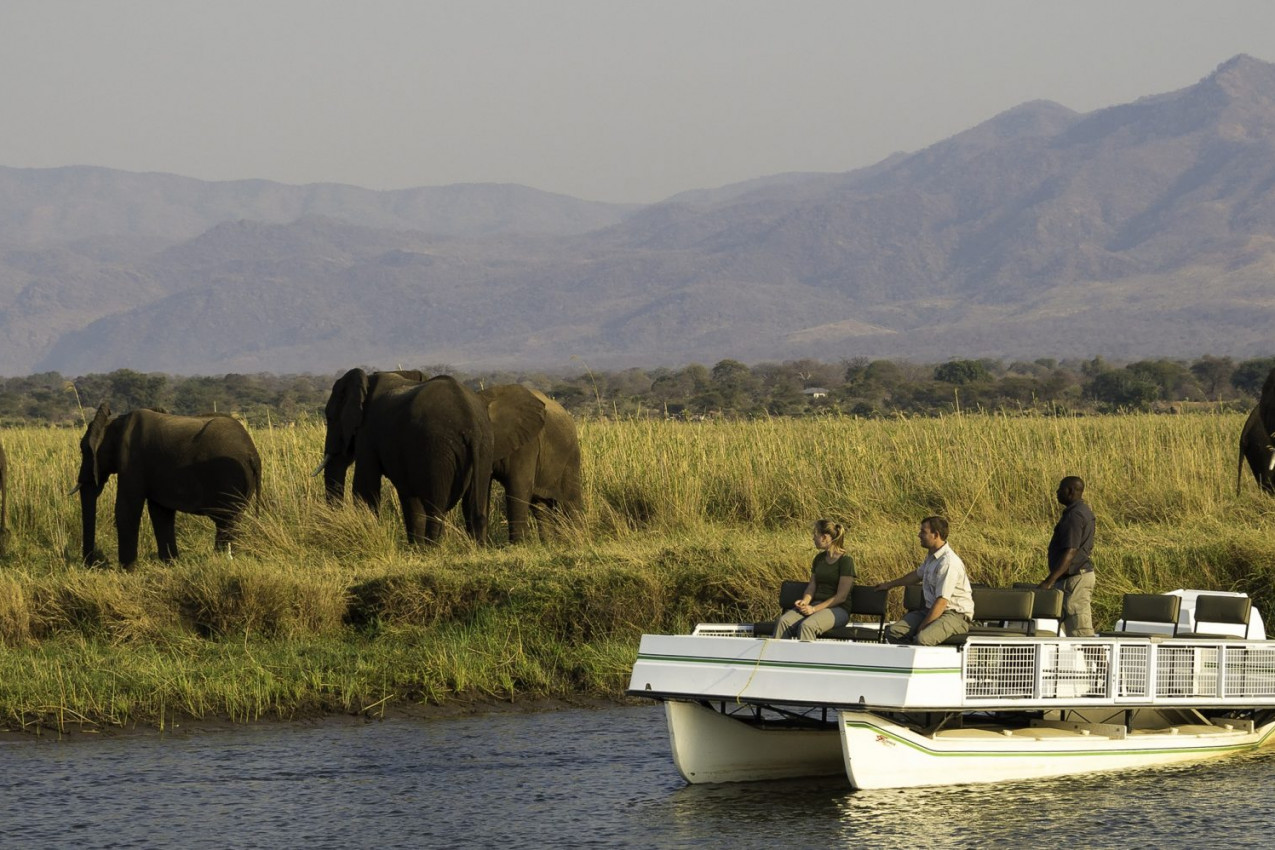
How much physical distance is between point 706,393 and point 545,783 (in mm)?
60642

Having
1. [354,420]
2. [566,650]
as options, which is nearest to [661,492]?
[354,420]

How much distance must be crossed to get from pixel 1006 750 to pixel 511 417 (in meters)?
10.0

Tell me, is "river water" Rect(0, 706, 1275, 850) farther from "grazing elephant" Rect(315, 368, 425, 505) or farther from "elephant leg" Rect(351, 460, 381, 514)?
"grazing elephant" Rect(315, 368, 425, 505)

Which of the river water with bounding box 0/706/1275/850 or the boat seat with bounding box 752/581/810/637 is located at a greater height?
the boat seat with bounding box 752/581/810/637

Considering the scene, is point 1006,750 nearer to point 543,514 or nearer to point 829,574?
point 829,574

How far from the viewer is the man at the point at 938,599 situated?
559 inches

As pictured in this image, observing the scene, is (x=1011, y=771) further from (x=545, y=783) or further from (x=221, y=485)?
(x=221, y=485)

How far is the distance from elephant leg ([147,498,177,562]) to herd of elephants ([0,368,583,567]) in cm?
1

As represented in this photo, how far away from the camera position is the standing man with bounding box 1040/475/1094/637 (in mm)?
16047

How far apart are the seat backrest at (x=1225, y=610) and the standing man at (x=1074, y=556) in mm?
892

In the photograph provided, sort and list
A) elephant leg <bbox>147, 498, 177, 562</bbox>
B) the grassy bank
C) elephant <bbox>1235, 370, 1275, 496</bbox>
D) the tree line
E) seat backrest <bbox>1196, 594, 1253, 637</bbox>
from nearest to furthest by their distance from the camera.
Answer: seat backrest <bbox>1196, 594, 1253, 637</bbox> → the grassy bank → elephant leg <bbox>147, 498, 177, 562</bbox> → elephant <bbox>1235, 370, 1275, 496</bbox> → the tree line

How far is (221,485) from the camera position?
22688 millimetres

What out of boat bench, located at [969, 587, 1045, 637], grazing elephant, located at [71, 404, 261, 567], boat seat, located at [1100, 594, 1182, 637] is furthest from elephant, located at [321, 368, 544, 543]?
boat bench, located at [969, 587, 1045, 637]

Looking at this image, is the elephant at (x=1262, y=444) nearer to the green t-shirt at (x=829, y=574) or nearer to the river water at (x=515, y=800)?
the river water at (x=515, y=800)
